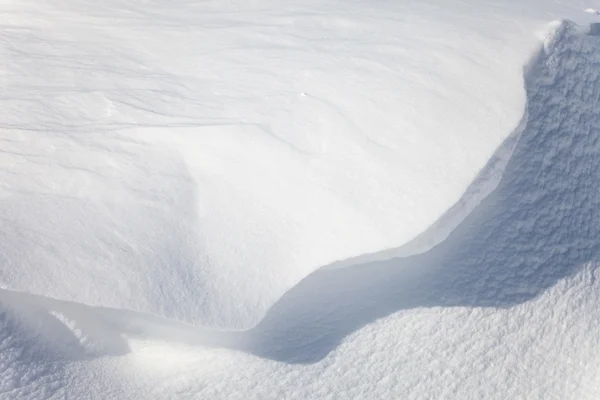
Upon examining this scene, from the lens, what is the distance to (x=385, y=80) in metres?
1.88

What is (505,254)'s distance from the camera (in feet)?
5.47

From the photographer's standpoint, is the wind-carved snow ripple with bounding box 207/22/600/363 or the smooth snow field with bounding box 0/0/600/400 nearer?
the smooth snow field with bounding box 0/0/600/400

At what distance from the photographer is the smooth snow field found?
55.1 inches

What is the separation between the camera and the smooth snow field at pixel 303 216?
55.1 inches

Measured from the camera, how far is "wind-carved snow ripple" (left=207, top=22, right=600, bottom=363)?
151 cm

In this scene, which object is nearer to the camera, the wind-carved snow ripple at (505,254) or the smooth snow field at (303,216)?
the smooth snow field at (303,216)

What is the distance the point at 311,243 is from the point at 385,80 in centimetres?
65

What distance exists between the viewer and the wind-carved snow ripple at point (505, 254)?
4.97 feet

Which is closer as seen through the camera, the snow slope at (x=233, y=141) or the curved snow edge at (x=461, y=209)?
the snow slope at (x=233, y=141)

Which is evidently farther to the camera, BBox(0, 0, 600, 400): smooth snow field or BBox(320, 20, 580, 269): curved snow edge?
BBox(320, 20, 580, 269): curved snow edge

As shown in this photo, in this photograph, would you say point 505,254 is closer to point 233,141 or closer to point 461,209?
point 461,209

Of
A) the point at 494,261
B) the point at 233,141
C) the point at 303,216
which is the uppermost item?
the point at 233,141

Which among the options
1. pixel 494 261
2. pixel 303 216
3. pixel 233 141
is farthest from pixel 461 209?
pixel 233 141

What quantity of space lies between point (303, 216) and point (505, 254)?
0.58 m
